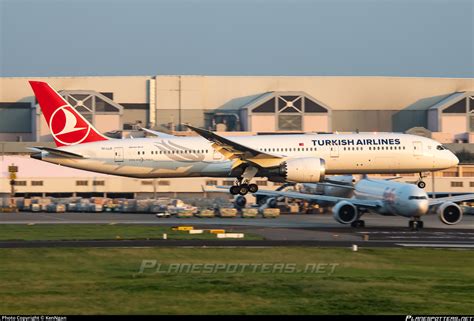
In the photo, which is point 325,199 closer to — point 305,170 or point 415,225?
point 305,170

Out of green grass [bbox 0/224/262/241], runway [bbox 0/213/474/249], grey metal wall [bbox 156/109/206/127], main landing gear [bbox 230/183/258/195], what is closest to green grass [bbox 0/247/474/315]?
runway [bbox 0/213/474/249]

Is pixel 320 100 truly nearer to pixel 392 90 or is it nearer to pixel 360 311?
pixel 392 90

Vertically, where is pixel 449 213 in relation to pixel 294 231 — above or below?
above

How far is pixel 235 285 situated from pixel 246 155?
29.9 meters

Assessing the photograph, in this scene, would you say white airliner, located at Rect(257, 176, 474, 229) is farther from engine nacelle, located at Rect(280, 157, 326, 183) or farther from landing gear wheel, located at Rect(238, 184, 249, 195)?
landing gear wheel, located at Rect(238, 184, 249, 195)

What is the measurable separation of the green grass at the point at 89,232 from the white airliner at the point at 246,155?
5717 mm

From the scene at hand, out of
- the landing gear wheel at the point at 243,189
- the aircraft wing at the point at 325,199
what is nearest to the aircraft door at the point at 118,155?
the landing gear wheel at the point at 243,189

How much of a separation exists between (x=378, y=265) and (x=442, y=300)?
7.97 m

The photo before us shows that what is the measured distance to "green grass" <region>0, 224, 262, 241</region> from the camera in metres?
47.3

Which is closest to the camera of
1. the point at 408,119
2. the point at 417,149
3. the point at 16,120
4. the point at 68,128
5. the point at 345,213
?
the point at 345,213

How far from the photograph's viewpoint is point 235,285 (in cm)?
2934

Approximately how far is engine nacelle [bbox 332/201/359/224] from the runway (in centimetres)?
51

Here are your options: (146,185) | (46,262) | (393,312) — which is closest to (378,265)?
(393,312)

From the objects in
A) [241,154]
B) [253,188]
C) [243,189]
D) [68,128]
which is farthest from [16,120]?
[253,188]
